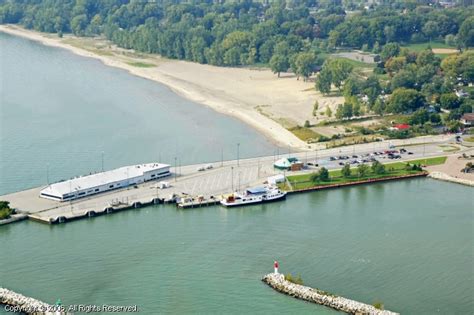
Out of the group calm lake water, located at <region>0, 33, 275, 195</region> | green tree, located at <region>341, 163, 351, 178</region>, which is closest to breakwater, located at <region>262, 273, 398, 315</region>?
green tree, located at <region>341, 163, 351, 178</region>

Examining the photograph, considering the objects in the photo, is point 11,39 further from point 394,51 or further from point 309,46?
point 394,51

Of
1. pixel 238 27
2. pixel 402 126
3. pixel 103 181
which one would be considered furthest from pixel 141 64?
pixel 103 181

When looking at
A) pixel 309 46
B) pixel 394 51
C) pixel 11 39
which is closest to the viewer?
pixel 394 51

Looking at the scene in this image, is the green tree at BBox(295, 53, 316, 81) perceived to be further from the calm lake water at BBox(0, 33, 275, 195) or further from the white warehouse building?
the white warehouse building

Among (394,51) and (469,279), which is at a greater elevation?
(394,51)

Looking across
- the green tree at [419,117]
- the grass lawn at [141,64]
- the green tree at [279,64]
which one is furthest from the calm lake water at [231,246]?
the grass lawn at [141,64]

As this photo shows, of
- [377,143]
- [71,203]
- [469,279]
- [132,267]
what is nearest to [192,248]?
[132,267]

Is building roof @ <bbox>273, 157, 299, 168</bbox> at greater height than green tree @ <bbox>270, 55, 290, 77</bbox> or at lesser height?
lesser
